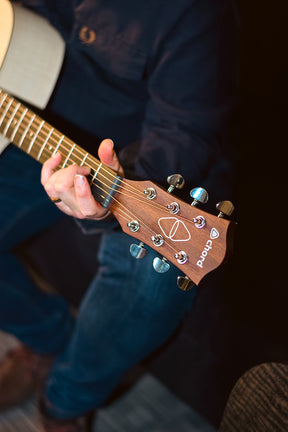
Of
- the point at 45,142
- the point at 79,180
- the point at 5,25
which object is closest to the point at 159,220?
the point at 79,180

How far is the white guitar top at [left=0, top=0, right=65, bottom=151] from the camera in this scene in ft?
2.42

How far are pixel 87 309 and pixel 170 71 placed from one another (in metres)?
0.56

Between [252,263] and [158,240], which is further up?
[158,240]

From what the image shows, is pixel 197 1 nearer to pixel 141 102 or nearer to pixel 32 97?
pixel 141 102

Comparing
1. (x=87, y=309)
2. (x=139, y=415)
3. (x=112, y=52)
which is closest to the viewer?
(x=112, y=52)

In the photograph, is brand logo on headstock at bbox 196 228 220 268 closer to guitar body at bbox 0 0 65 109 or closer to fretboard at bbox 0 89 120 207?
fretboard at bbox 0 89 120 207

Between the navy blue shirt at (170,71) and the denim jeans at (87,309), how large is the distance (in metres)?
0.19

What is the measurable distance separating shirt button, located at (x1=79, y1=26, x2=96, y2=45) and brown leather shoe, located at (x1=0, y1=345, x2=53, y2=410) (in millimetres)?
861

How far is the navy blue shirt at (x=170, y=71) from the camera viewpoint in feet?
2.17

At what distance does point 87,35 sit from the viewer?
77cm

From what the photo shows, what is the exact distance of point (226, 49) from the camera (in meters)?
0.68

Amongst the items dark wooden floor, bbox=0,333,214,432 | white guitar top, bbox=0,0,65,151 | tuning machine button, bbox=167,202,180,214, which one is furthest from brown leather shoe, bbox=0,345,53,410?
tuning machine button, bbox=167,202,180,214

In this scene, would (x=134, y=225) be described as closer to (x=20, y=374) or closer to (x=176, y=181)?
(x=176, y=181)

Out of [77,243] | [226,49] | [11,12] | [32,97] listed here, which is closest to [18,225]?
[77,243]
